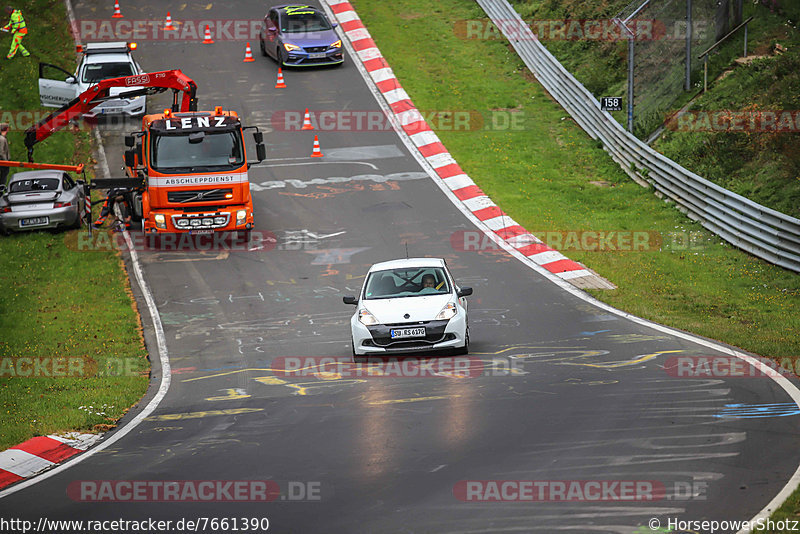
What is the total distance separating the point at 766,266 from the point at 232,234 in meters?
12.2

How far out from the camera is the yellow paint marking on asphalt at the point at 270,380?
14.3 m

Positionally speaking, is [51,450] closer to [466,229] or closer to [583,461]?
[583,461]

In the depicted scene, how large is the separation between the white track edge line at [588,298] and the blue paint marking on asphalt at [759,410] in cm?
21

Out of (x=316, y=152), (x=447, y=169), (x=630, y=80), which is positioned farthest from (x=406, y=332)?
(x=316, y=152)

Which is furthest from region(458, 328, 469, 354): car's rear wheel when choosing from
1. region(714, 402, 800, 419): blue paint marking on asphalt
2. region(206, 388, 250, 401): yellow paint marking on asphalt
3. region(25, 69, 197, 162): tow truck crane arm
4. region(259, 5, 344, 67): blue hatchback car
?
region(259, 5, 344, 67): blue hatchback car

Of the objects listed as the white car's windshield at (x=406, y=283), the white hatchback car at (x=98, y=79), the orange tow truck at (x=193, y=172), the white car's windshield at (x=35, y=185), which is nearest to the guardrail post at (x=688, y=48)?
the orange tow truck at (x=193, y=172)

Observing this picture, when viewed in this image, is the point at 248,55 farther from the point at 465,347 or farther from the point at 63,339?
the point at 465,347

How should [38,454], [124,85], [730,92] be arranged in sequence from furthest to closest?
[730,92]
[124,85]
[38,454]

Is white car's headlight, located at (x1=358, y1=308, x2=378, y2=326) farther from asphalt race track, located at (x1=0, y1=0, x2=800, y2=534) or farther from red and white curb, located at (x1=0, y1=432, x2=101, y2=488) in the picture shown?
red and white curb, located at (x1=0, y1=432, x2=101, y2=488)

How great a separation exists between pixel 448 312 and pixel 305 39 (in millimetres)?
21734

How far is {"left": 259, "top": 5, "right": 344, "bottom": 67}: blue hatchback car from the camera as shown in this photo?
3425 centimetres

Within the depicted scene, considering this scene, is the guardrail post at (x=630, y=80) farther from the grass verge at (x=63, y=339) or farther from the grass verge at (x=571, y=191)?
the grass verge at (x=63, y=339)

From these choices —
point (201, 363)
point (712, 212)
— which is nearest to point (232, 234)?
point (201, 363)

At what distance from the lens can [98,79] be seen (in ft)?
97.1
